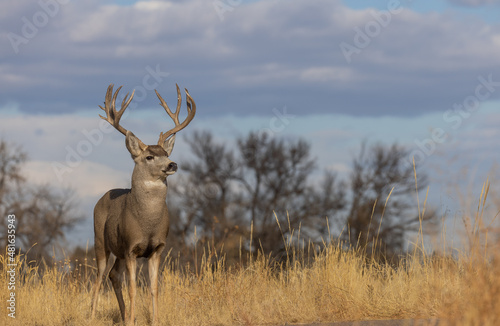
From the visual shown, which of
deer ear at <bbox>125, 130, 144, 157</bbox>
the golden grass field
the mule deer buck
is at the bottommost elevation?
the golden grass field

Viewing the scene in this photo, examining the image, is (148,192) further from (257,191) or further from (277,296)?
(257,191)

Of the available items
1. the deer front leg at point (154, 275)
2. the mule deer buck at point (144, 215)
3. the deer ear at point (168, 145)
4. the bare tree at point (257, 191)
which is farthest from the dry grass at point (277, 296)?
the bare tree at point (257, 191)

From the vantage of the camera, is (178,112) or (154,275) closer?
(154,275)

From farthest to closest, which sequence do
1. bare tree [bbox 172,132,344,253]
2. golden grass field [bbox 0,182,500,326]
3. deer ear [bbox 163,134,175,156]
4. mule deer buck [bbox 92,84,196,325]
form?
bare tree [bbox 172,132,344,253], deer ear [bbox 163,134,175,156], mule deer buck [bbox 92,84,196,325], golden grass field [bbox 0,182,500,326]

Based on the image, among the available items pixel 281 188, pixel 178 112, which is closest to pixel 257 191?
pixel 281 188

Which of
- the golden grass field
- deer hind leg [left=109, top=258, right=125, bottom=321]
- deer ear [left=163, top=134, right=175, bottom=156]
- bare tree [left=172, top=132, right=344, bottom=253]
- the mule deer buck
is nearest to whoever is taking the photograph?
the golden grass field

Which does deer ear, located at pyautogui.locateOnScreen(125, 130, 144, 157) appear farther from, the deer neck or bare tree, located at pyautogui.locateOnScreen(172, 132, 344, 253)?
bare tree, located at pyautogui.locateOnScreen(172, 132, 344, 253)

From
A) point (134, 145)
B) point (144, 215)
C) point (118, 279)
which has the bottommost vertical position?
point (118, 279)

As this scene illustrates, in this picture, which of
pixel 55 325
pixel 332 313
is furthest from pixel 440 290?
pixel 55 325

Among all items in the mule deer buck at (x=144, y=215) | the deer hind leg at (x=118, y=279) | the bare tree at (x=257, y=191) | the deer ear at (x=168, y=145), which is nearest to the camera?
the mule deer buck at (x=144, y=215)

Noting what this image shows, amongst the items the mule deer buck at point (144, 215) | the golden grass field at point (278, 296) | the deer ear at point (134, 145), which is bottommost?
the golden grass field at point (278, 296)

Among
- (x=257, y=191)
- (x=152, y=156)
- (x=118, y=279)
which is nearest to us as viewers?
(x=152, y=156)

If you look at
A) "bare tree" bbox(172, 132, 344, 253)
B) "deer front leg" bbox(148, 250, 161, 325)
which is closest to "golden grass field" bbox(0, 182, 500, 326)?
"deer front leg" bbox(148, 250, 161, 325)

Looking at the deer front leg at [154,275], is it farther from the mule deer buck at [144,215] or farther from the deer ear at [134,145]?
the deer ear at [134,145]
